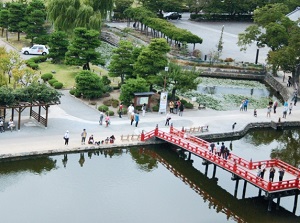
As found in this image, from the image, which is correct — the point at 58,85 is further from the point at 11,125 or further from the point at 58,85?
the point at 11,125

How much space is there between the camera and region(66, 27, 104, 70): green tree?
2916 inches

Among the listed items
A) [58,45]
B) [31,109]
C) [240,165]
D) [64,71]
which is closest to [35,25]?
[58,45]

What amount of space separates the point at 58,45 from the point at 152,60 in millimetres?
18577

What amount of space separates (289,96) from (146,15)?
118ft

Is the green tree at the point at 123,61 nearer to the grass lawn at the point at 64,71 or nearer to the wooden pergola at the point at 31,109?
the grass lawn at the point at 64,71

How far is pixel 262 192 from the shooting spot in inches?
1861

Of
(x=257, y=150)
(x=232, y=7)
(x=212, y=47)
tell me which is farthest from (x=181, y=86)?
(x=232, y=7)

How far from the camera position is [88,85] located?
2517 inches

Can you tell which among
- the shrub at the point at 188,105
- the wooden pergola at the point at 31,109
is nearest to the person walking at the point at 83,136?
the wooden pergola at the point at 31,109

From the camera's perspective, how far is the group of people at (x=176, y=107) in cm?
6188

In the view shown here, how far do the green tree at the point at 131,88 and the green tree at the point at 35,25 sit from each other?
30.7 meters

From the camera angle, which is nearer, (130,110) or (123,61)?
(130,110)

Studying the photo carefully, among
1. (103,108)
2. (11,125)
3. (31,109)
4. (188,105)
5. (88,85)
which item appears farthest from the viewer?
(188,105)

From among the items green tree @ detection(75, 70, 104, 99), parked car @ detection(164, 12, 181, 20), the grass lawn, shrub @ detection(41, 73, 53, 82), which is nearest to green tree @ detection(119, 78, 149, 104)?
green tree @ detection(75, 70, 104, 99)
